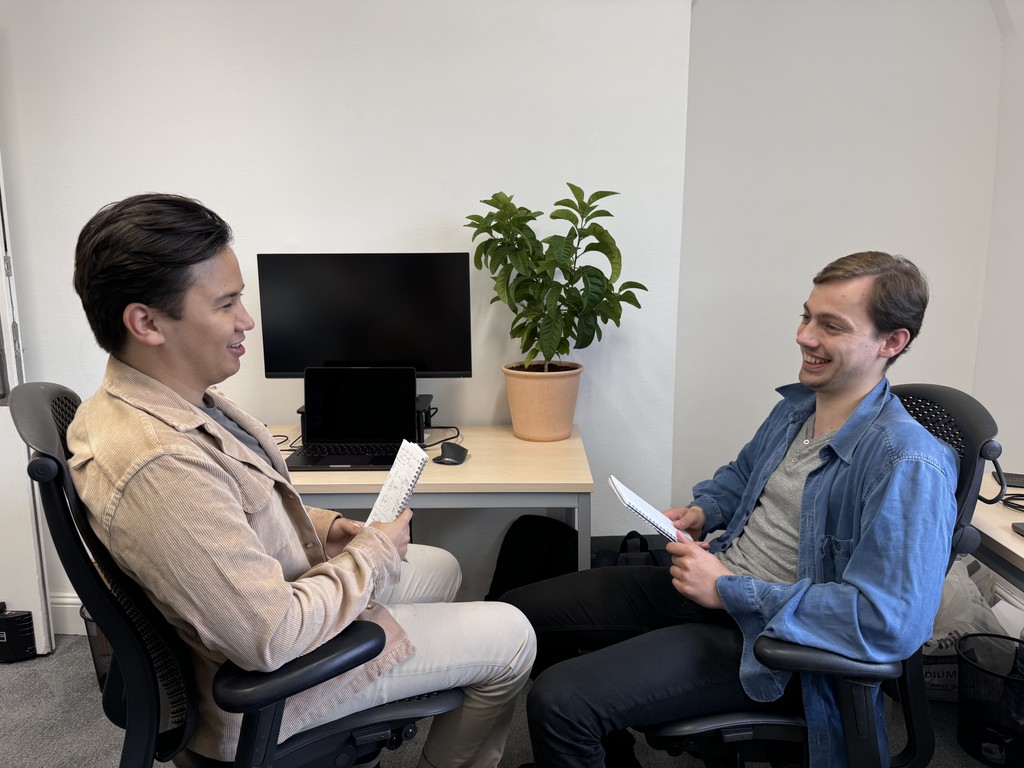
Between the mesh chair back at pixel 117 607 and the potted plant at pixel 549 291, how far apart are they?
1.28 meters

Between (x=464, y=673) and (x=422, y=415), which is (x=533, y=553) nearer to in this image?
(x=422, y=415)

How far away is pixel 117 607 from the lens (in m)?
1.05

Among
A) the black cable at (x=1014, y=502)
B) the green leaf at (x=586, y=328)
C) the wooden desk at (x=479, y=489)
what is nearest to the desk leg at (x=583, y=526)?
the wooden desk at (x=479, y=489)

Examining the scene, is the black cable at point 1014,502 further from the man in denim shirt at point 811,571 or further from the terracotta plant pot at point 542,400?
the terracotta plant pot at point 542,400

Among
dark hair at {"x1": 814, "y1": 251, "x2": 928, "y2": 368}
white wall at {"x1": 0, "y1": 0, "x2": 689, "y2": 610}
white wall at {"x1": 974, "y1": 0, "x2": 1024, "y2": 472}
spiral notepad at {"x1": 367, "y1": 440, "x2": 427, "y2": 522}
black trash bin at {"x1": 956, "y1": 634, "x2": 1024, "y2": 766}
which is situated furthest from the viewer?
white wall at {"x1": 974, "y1": 0, "x2": 1024, "y2": 472}

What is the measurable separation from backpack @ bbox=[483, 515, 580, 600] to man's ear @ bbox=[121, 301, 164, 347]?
1468 mm

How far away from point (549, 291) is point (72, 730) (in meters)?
1.85

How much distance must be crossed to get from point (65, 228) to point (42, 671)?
57.4 inches

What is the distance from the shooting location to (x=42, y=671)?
231 cm

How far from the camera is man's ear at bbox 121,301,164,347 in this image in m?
1.11

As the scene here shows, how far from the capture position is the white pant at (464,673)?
127cm

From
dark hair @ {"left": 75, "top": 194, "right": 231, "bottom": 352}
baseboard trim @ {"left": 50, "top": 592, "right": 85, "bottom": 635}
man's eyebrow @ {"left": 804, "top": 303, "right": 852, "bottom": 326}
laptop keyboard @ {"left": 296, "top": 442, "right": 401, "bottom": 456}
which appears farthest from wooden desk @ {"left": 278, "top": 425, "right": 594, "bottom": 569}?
baseboard trim @ {"left": 50, "top": 592, "right": 85, "bottom": 635}

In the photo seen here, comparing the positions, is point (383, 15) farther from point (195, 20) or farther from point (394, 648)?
point (394, 648)

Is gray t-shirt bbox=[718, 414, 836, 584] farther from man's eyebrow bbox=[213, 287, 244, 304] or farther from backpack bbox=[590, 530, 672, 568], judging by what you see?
man's eyebrow bbox=[213, 287, 244, 304]
